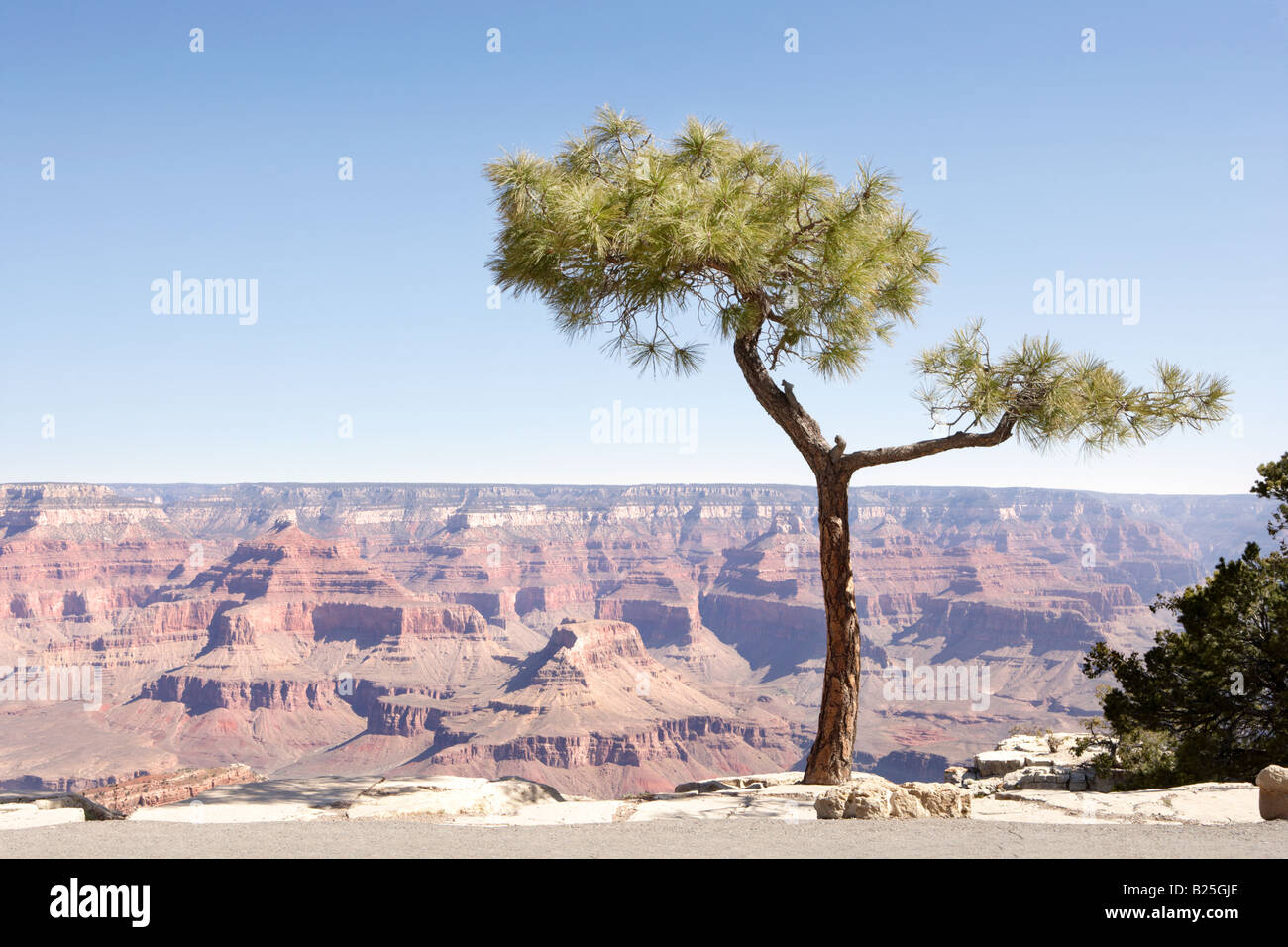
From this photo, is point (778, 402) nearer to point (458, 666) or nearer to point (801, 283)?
point (801, 283)

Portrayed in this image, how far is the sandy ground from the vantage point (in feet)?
19.0

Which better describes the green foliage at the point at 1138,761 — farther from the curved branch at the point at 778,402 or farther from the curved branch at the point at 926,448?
the curved branch at the point at 778,402

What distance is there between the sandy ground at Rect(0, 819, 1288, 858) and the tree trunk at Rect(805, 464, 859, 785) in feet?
11.8

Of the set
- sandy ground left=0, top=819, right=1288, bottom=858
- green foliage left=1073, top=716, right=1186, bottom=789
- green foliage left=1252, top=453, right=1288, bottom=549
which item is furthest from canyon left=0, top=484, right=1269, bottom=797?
sandy ground left=0, top=819, right=1288, bottom=858

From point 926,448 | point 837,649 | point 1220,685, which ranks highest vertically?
point 926,448

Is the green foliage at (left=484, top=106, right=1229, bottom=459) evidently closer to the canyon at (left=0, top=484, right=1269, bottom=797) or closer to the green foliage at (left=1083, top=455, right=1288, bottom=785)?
the green foliage at (left=1083, top=455, right=1288, bottom=785)

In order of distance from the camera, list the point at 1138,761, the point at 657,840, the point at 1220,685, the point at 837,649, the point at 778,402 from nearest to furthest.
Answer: the point at 657,840
the point at 837,649
the point at 778,402
the point at 1220,685
the point at 1138,761

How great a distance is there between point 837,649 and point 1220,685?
724cm

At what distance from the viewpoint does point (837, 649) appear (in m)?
10.5

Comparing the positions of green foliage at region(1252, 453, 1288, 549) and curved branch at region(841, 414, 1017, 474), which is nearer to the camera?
curved branch at region(841, 414, 1017, 474)

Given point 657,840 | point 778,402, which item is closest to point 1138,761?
point 778,402

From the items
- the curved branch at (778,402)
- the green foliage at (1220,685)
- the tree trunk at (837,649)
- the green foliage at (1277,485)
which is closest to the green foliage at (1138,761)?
→ the green foliage at (1220,685)
